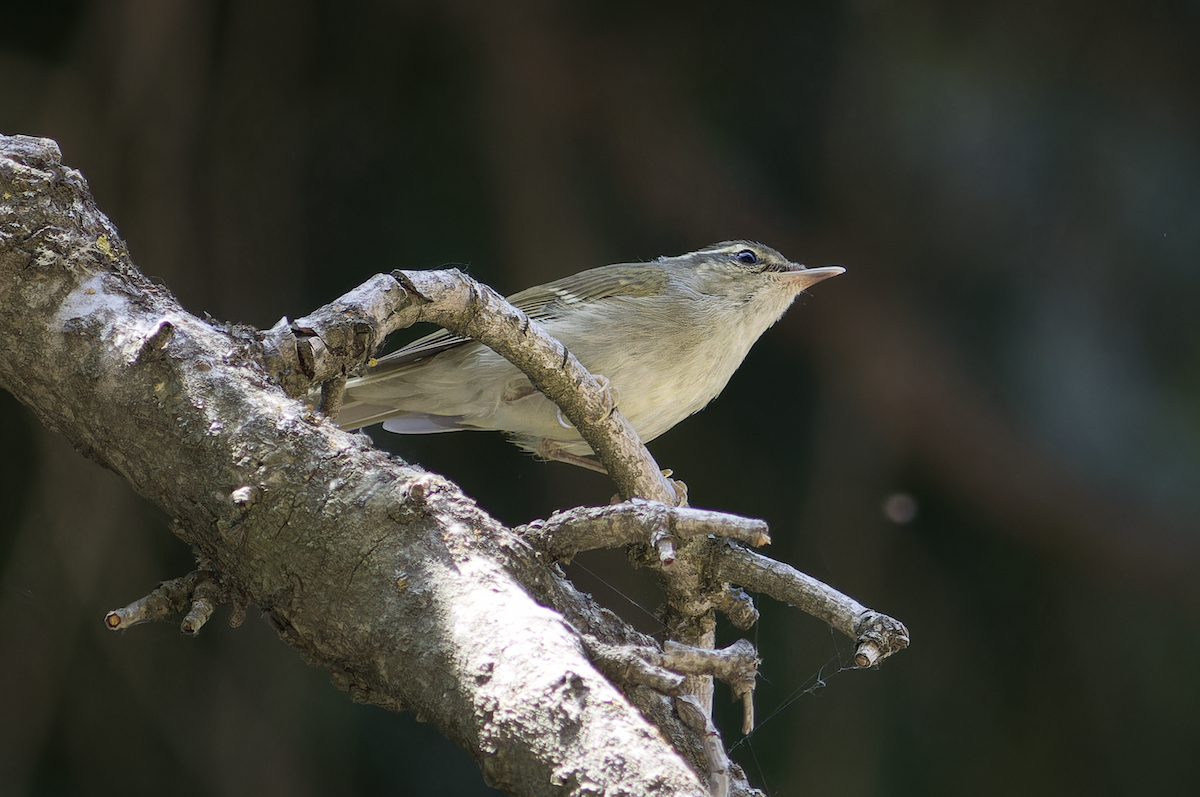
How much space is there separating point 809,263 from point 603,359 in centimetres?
184

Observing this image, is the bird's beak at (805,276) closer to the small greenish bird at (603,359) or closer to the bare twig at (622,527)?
the small greenish bird at (603,359)

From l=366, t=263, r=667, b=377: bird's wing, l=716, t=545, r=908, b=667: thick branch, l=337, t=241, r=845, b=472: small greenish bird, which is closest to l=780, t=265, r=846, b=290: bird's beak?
l=337, t=241, r=845, b=472: small greenish bird

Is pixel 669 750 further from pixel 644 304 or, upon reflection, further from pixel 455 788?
pixel 455 788

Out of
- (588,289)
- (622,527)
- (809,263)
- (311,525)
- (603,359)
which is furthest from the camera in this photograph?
(809,263)

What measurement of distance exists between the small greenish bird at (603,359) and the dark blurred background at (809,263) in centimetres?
105

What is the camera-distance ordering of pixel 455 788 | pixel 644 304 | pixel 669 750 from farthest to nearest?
pixel 455 788
pixel 644 304
pixel 669 750

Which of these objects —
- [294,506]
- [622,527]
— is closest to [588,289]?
[622,527]

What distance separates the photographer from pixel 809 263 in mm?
4715

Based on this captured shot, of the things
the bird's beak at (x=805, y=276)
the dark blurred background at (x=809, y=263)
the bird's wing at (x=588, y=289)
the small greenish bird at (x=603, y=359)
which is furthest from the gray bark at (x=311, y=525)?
the dark blurred background at (x=809, y=263)

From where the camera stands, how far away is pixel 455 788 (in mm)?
3977

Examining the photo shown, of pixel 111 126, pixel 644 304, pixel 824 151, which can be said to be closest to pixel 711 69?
pixel 824 151

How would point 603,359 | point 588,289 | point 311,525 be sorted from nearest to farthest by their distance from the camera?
point 311,525, point 603,359, point 588,289

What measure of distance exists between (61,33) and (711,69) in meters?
2.93

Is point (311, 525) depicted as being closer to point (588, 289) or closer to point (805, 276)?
point (588, 289)
